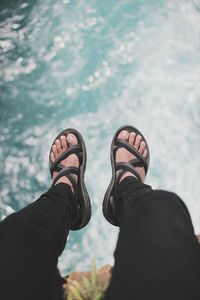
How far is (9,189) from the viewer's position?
3.12 meters

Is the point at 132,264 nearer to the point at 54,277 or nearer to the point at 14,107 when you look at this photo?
the point at 54,277

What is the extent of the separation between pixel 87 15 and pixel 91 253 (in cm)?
256

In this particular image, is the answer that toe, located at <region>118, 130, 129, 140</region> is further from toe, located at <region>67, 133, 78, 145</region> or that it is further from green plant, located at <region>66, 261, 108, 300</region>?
green plant, located at <region>66, 261, 108, 300</region>

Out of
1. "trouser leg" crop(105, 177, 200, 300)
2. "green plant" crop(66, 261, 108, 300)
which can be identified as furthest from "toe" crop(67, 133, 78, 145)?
"trouser leg" crop(105, 177, 200, 300)

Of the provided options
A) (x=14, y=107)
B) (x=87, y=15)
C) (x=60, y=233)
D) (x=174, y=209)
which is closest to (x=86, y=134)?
(x=14, y=107)

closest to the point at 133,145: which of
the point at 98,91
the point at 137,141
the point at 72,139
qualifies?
the point at 137,141

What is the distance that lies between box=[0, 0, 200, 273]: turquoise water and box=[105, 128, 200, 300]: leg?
1.81m

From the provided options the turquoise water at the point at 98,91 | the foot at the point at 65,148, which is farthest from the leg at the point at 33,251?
the turquoise water at the point at 98,91

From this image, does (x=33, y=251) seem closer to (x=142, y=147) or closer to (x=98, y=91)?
(x=142, y=147)

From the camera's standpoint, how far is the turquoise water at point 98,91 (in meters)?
3.03

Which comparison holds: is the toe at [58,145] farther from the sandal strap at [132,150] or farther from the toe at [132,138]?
the toe at [132,138]

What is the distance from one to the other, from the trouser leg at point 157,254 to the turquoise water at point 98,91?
71.4 inches

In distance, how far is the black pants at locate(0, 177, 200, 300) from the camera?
847mm

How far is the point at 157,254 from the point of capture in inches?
35.8
